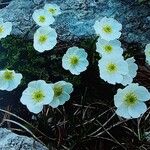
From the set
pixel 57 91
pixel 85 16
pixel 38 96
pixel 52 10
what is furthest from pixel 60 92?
pixel 85 16

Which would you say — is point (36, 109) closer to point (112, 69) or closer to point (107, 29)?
point (112, 69)

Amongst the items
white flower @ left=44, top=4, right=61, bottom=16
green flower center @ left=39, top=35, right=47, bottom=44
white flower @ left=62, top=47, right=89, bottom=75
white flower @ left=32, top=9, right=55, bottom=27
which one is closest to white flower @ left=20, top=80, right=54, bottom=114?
white flower @ left=62, top=47, right=89, bottom=75

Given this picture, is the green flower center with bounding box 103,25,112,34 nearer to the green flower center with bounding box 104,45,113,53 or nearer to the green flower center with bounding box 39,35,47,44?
the green flower center with bounding box 104,45,113,53

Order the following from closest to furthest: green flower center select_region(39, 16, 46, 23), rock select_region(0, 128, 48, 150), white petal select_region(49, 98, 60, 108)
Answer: rock select_region(0, 128, 48, 150) → white petal select_region(49, 98, 60, 108) → green flower center select_region(39, 16, 46, 23)

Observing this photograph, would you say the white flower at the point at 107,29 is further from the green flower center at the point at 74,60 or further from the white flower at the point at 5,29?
the white flower at the point at 5,29

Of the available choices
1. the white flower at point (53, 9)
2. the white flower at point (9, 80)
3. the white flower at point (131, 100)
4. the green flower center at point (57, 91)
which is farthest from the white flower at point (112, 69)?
the white flower at point (53, 9)
